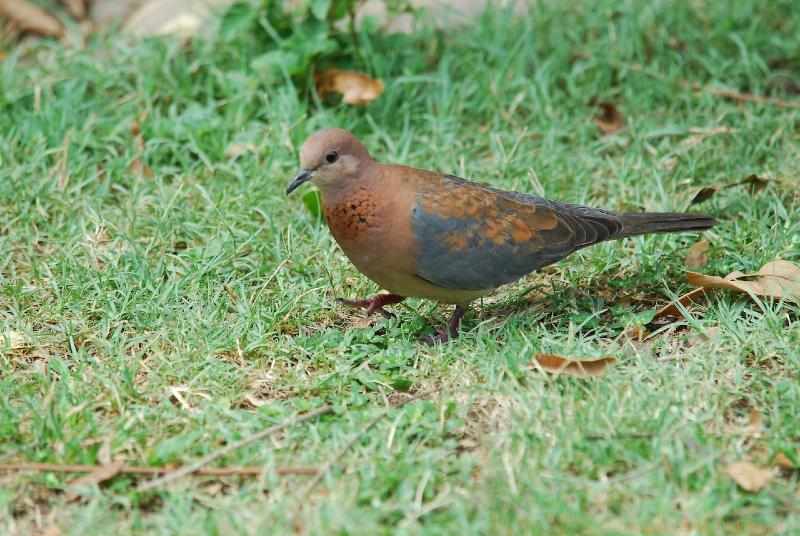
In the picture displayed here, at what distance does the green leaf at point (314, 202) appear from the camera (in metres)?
4.86

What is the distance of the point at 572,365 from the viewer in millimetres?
3596

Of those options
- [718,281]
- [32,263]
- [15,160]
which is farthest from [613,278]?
[15,160]

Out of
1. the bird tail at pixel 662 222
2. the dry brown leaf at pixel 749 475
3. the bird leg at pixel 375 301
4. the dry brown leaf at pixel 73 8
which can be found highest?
the dry brown leaf at pixel 73 8

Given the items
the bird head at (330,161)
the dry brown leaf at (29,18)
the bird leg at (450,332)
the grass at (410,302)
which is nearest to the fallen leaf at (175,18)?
the grass at (410,302)

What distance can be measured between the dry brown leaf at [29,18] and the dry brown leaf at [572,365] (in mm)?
4380

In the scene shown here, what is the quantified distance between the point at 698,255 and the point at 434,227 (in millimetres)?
1310

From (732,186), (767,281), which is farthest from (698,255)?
(732,186)

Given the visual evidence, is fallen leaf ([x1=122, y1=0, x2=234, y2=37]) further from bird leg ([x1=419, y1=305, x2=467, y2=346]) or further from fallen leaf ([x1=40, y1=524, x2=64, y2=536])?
fallen leaf ([x1=40, y1=524, x2=64, y2=536])

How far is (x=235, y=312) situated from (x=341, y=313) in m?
0.46

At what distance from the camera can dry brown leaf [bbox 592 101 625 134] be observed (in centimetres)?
565

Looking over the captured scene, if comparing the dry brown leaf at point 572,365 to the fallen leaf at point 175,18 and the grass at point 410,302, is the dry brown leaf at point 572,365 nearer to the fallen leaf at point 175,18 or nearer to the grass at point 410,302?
the grass at point 410,302

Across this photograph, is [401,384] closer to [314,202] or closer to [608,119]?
[314,202]

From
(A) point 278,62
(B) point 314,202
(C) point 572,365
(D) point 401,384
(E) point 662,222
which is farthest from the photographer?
(A) point 278,62

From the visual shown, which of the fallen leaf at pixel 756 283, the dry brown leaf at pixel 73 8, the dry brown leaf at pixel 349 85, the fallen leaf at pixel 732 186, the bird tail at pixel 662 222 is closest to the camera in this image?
the fallen leaf at pixel 756 283
